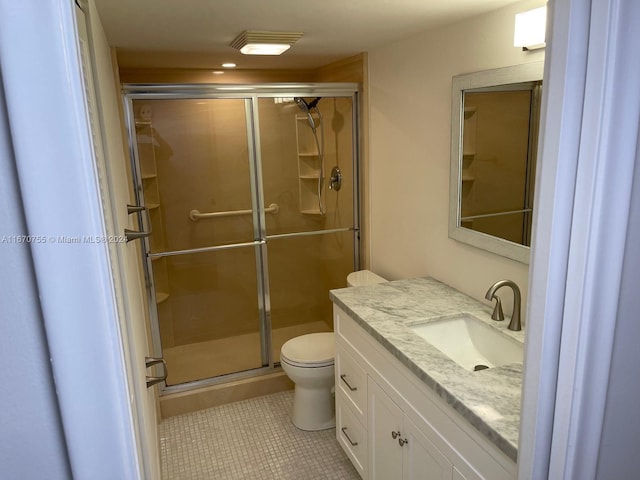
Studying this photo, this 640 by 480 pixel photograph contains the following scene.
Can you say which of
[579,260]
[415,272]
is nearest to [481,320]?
[415,272]

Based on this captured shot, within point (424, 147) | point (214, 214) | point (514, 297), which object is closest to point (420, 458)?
point (514, 297)

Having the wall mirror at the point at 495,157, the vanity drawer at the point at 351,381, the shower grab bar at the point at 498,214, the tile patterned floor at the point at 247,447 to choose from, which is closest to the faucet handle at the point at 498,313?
the wall mirror at the point at 495,157

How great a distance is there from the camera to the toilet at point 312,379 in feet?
8.59

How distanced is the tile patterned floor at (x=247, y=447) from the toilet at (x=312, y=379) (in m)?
0.07

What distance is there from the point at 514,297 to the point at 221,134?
85.6 inches

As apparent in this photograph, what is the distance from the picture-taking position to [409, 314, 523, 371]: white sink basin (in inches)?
72.5

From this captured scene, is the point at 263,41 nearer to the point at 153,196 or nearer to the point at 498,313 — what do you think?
the point at 153,196

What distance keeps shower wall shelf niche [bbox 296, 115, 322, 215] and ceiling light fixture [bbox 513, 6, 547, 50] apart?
71.3 inches

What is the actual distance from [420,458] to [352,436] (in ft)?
2.28

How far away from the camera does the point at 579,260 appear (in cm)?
70

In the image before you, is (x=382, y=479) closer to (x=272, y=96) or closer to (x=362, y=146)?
(x=362, y=146)

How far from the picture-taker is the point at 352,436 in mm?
2252

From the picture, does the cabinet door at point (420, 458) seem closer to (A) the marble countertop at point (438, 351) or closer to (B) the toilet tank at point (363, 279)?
(A) the marble countertop at point (438, 351)

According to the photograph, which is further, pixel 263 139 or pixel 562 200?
pixel 263 139
